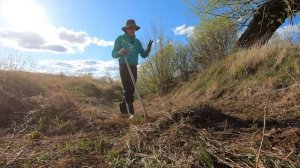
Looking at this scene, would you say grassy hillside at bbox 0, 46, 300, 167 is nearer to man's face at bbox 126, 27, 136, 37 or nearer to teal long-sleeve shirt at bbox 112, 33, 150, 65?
teal long-sleeve shirt at bbox 112, 33, 150, 65

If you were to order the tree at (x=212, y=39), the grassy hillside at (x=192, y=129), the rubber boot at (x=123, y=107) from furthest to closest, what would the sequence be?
the tree at (x=212, y=39) → the rubber boot at (x=123, y=107) → the grassy hillside at (x=192, y=129)

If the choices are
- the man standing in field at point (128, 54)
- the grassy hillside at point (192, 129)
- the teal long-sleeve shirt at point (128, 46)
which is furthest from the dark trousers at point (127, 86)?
the grassy hillside at point (192, 129)

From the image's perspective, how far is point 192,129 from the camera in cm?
444

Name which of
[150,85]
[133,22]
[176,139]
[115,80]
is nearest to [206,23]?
[150,85]

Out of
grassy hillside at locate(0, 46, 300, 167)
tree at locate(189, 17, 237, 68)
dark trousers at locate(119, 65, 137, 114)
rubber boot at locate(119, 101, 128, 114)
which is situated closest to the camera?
grassy hillside at locate(0, 46, 300, 167)

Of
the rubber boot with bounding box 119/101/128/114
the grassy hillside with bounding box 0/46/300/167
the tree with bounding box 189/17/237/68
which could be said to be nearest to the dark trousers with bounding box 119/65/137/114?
the rubber boot with bounding box 119/101/128/114

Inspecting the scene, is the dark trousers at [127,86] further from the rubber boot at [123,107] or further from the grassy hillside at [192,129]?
the grassy hillside at [192,129]

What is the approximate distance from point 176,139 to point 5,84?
7.38 meters

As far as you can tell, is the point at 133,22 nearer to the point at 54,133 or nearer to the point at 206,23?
the point at 54,133

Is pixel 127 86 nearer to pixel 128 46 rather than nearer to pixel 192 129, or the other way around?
pixel 128 46

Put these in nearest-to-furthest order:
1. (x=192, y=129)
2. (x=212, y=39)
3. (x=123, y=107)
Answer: (x=192, y=129) < (x=123, y=107) < (x=212, y=39)

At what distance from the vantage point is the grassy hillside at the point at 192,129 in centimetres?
345

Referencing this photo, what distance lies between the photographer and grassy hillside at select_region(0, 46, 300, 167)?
3.45 meters

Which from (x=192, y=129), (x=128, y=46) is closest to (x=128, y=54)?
(x=128, y=46)
